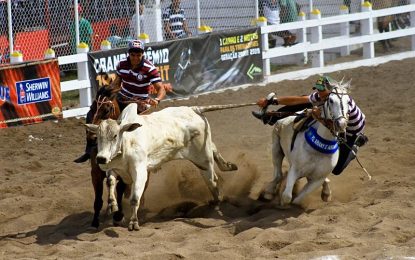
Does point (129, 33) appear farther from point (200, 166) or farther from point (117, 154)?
point (117, 154)

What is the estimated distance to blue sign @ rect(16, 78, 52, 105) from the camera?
48.4 feet

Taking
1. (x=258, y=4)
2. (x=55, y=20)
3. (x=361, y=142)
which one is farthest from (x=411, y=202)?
(x=258, y=4)

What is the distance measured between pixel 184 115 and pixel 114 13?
7.48 meters

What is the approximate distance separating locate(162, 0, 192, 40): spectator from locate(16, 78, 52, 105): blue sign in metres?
3.44

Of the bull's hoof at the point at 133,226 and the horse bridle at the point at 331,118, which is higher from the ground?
the horse bridle at the point at 331,118

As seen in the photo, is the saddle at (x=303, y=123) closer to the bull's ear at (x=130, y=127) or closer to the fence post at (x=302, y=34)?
the bull's ear at (x=130, y=127)

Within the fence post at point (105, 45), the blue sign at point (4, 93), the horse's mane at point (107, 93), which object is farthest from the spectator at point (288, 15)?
the horse's mane at point (107, 93)

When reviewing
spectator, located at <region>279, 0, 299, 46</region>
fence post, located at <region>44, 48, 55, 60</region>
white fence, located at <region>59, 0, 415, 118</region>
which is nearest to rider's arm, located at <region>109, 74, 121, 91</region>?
fence post, located at <region>44, 48, 55, 60</region>

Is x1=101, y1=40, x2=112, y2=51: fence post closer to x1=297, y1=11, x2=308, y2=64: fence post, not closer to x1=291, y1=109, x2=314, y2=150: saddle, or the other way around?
x1=297, y1=11, x2=308, y2=64: fence post

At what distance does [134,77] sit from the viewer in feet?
32.8

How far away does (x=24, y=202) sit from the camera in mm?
10344

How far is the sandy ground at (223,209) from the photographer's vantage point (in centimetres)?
807

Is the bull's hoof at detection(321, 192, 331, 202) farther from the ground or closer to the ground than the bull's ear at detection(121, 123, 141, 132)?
closer to the ground

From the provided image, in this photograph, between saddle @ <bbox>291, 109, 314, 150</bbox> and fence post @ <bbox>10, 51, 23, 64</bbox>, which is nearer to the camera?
saddle @ <bbox>291, 109, 314, 150</bbox>
